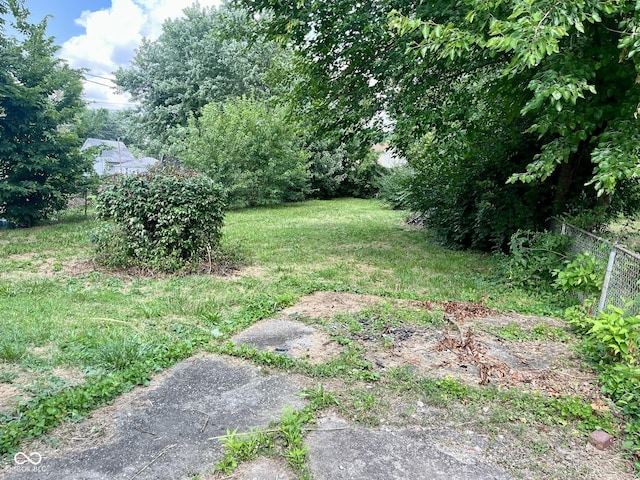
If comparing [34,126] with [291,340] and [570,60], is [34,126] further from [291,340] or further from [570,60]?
[570,60]

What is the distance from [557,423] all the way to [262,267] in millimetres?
4171

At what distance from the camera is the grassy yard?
2.49 m

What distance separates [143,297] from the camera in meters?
4.26

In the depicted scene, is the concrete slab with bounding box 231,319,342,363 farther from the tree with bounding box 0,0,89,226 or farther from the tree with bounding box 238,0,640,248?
the tree with bounding box 0,0,89,226

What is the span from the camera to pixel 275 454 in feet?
6.27

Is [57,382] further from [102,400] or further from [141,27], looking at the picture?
[141,27]

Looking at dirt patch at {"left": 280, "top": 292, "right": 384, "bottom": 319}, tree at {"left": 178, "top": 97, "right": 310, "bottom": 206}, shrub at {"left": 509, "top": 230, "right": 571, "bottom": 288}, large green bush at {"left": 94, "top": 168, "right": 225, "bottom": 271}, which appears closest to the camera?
dirt patch at {"left": 280, "top": 292, "right": 384, "bottom": 319}

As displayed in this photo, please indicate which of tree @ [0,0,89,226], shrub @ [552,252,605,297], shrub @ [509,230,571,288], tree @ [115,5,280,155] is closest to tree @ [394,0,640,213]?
shrub @ [552,252,605,297]

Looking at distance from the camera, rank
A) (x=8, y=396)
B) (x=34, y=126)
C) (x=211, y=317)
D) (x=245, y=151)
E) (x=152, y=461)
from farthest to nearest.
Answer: (x=245, y=151)
(x=34, y=126)
(x=211, y=317)
(x=8, y=396)
(x=152, y=461)

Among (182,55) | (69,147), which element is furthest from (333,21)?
(182,55)

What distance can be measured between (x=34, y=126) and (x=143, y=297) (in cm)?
660

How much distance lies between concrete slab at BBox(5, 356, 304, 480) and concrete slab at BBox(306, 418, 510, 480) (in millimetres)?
369

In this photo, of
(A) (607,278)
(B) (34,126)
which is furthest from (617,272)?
(B) (34,126)

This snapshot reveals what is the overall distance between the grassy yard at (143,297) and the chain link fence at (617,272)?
0.68 meters
